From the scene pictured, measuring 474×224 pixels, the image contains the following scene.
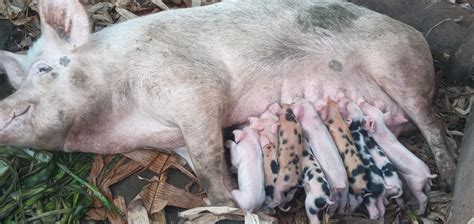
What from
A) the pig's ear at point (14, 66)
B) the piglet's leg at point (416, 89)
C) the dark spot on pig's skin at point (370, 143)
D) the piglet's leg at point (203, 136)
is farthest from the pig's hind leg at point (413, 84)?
the pig's ear at point (14, 66)

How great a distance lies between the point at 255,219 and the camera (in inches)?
113

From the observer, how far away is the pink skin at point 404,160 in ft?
10.3

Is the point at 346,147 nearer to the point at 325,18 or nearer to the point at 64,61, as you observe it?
the point at 325,18

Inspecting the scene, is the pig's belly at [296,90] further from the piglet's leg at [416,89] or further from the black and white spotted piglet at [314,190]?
the black and white spotted piglet at [314,190]

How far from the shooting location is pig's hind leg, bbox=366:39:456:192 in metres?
3.45

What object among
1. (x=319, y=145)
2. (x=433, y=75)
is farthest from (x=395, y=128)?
(x=319, y=145)

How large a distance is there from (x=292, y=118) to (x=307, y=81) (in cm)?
34

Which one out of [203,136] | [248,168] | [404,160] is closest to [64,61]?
[203,136]

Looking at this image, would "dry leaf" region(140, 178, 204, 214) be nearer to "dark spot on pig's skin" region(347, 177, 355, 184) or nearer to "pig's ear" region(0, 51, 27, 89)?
"dark spot on pig's skin" region(347, 177, 355, 184)

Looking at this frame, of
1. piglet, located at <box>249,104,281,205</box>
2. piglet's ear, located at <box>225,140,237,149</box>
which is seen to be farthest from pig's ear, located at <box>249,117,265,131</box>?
piglet's ear, located at <box>225,140,237,149</box>

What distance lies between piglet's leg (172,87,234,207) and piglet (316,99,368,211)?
0.50 metres

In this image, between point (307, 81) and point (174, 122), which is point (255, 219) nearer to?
point (174, 122)

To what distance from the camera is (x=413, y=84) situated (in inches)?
136

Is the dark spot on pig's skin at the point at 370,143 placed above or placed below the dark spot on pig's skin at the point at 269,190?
above
